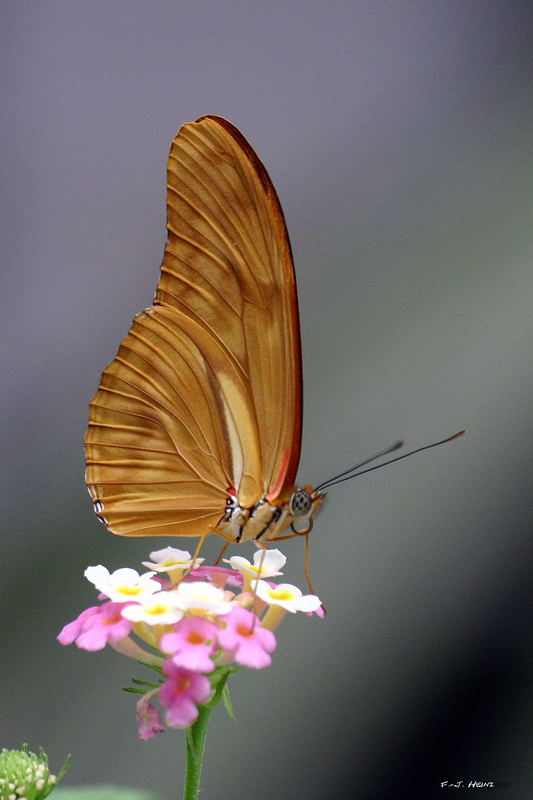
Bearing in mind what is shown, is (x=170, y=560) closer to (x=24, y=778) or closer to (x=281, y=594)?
(x=281, y=594)

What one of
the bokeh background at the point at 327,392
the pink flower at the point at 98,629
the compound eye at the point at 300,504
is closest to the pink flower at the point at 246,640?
the pink flower at the point at 98,629

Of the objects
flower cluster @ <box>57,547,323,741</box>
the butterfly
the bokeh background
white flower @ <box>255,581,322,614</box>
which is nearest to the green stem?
flower cluster @ <box>57,547,323,741</box>

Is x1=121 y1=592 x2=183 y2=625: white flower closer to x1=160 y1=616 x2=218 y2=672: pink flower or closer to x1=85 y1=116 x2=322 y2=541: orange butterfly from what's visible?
x1=160 y1=616 x2=218 y2=672: pink flower

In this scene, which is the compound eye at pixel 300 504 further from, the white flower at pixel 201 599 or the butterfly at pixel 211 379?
the white flower at pixel 201 599

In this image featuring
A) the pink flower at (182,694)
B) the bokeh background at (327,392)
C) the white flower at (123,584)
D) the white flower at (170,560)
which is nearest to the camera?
the pink flower at (182,694)

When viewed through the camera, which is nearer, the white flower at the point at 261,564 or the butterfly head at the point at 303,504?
the white flower at the point at 261,564

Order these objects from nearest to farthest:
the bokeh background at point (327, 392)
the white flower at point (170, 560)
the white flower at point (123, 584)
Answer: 1. the white flower at point (123, 584)
2. the white flower at point (170, 560)
3. the bokeh background at point (327, 392)
